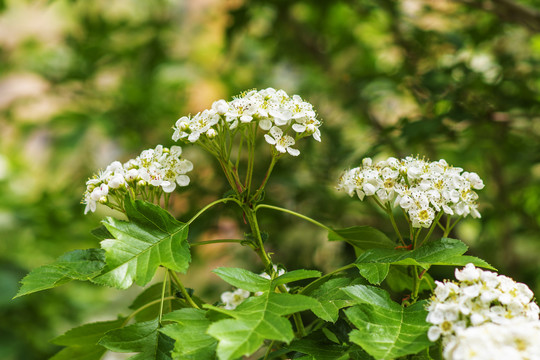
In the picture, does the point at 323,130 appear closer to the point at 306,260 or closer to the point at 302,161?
the point at 302,161

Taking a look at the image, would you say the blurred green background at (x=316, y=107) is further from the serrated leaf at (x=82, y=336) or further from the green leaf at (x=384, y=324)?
the serrated leaf at (x=82, y=336)

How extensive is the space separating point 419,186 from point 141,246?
1.54ft

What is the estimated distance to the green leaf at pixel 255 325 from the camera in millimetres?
572

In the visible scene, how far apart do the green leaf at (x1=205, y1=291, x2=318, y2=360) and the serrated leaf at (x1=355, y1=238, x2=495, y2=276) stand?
157mm

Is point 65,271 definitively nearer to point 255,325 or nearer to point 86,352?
point 86,352

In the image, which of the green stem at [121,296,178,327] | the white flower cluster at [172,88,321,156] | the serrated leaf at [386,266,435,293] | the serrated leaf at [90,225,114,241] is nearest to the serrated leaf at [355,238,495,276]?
the serrated leaf at [386,266,435,293]

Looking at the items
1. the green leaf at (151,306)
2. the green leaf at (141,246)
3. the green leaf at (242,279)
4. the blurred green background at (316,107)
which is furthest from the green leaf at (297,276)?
the blurred green background at (316,107)

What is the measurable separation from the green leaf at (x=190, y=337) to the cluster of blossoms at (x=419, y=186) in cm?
37

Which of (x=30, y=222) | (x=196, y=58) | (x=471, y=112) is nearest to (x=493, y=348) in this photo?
(x=471, y=112)

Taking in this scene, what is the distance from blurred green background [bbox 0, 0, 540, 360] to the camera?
5.53ft

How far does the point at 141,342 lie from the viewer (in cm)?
75

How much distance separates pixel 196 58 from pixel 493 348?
3318 mm

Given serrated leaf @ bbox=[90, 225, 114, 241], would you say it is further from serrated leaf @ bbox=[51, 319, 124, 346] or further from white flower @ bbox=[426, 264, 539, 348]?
A: white flower @ bbox=[426, 264, 539, 348]

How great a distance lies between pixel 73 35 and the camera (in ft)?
8.59
